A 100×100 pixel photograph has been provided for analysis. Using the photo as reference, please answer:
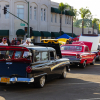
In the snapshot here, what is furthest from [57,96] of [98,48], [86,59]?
[98,48]

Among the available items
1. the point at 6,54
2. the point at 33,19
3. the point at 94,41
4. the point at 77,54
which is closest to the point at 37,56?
the point at 6,54

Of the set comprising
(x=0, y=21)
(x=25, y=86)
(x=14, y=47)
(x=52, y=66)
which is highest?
(x=0, y=21)

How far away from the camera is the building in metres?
46.9

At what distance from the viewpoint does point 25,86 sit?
32.4 feet

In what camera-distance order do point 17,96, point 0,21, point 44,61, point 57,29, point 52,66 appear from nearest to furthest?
1. point 17,96
2. point 44,61
3. point 52,66
4. point 0,21
5. point 57,29

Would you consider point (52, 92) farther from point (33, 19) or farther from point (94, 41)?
point (33, 19)

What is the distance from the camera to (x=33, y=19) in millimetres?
49219

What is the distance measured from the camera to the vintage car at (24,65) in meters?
8.67

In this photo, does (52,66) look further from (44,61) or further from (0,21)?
(0,21)

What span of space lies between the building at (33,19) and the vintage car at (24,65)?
33221mm

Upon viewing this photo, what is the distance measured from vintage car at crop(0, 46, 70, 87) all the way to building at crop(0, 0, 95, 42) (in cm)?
3322

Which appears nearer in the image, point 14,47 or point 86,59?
point 14,47

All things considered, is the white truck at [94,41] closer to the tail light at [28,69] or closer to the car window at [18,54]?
the car window at [18,54]

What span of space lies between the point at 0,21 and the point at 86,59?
32243 mm
